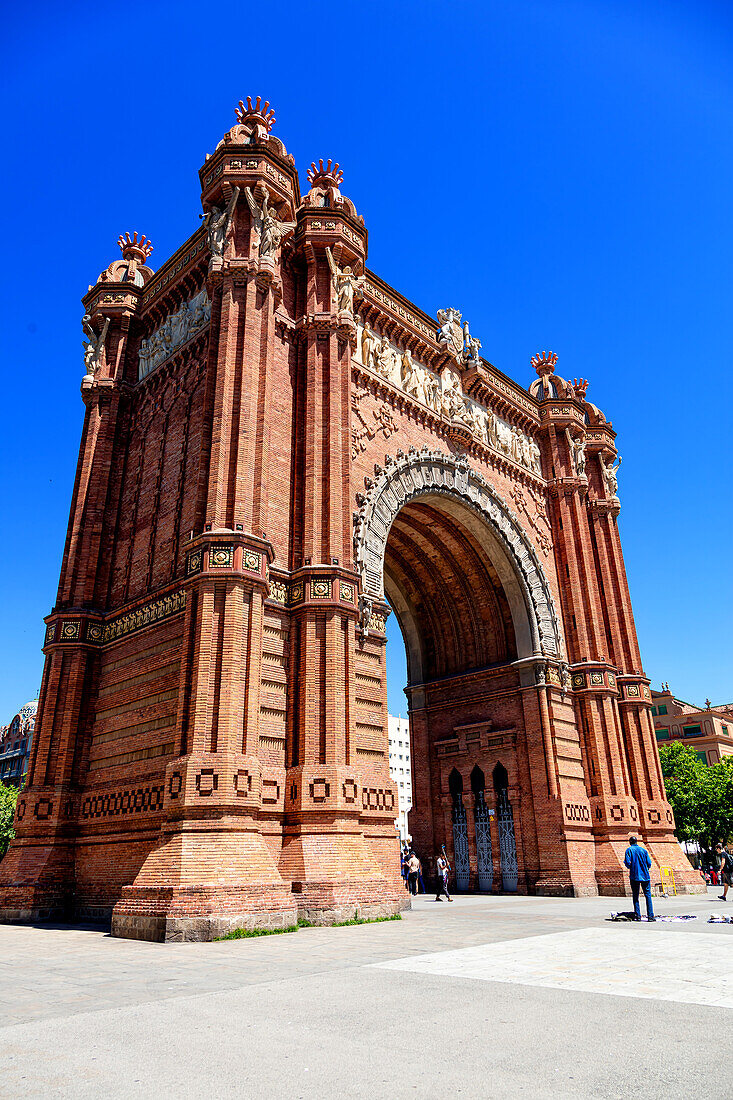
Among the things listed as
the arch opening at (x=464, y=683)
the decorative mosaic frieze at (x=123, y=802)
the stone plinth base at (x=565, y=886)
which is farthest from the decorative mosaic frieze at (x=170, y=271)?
the stone plinth base at (x=565, y=886)

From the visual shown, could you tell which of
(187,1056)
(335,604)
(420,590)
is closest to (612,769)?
(420,590)

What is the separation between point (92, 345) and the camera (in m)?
23.8

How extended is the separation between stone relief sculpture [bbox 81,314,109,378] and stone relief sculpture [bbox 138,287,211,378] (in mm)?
1226

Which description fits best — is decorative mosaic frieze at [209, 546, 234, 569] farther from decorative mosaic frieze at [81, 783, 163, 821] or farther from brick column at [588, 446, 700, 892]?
brick column at [588, 446, 700, 892]

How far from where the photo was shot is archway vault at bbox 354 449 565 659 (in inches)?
866

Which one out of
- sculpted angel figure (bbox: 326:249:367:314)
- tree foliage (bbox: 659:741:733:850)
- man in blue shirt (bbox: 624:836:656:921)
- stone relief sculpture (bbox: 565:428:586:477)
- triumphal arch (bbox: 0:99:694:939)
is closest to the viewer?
man in blue shirt (bbox: 624:836:656:921)

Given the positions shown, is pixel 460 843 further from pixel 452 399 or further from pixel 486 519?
pixel 452 399

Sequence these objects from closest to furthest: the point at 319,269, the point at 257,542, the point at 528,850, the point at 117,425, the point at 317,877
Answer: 1. the point at 317,877
2. the point at 257,542
3. the point at 319,269
4. the point at 117,425
5. the point at 528,850

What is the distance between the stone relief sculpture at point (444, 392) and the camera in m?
23.5

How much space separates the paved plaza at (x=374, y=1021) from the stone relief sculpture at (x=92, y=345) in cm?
1754

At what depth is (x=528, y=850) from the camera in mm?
24797

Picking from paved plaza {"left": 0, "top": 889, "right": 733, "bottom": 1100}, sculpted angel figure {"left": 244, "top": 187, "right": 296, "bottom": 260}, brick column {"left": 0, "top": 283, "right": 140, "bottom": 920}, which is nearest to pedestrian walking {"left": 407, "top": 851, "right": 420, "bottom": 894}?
brick column {"left": 0, "top": 283, "right": 140, "bottom": 920}

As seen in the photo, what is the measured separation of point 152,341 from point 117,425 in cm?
290

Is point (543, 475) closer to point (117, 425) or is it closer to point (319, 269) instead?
point (319, 269)
